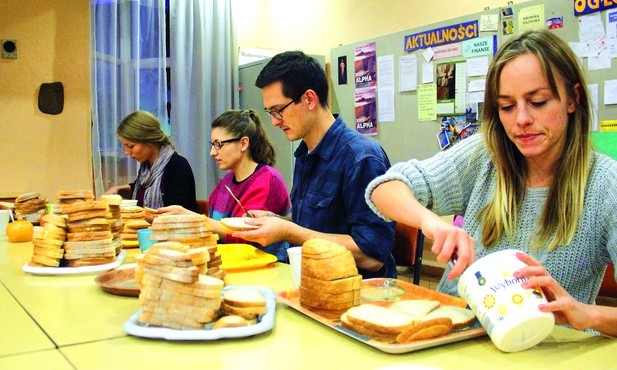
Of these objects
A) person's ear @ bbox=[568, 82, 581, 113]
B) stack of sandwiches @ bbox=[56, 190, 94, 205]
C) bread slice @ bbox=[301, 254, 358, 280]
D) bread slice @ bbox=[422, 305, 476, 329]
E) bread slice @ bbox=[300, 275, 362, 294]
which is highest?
person's ear @ bbox=[568, 82, 581, 113]

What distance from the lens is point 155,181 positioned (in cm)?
350

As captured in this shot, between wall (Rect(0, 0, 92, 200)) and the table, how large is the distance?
354 cm

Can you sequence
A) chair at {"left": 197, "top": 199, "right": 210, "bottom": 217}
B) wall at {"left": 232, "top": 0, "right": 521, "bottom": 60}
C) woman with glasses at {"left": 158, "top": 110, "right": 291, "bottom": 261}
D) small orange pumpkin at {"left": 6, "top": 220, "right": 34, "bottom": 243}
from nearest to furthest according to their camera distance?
small orange pumpkin at {"left": 6, "top": 220, "right": 34, "bottom": 243}, woman with glasses at {"left": 158, "top": 110, "right": 291, "bottom": 261}, chair at {"left": 197, "top": 199, "right": 210, "bottom": 217}, wall at {"left": 232, "top": 0, "right": 521, "bottom": 60}

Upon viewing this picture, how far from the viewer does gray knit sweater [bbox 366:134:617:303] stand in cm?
135

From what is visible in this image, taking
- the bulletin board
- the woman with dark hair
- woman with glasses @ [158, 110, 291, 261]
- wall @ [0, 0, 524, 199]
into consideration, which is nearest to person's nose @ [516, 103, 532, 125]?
the woman with dark hair

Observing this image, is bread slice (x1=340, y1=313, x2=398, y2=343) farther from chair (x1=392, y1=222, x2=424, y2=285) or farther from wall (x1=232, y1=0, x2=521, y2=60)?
wall (x1=232, y1=0, x2=521, y2=60)

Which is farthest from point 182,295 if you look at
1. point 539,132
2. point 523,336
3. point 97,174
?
point 97,174

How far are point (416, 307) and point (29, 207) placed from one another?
87.1 inches

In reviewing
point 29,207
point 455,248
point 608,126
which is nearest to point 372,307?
point 455,248

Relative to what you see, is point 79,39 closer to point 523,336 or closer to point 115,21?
point 115,21

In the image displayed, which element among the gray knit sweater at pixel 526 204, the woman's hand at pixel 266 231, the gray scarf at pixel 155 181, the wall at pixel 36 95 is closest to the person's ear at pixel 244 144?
the gray scarf at pixel 155 181

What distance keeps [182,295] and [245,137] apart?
5.99ft

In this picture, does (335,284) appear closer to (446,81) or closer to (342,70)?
(446,81)

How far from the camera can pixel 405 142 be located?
3930 millimetres
